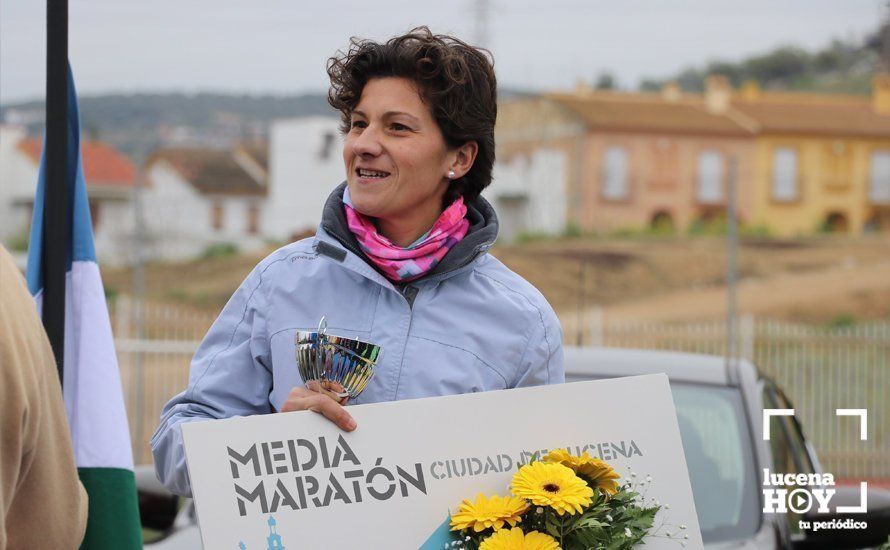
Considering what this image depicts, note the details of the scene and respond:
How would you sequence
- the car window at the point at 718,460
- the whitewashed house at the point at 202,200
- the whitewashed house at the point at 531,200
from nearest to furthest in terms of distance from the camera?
1. the car window at the point at 718,460
2. the whitewashed house at the point at 202,200
3. the whitewashed house at the point at 531,200

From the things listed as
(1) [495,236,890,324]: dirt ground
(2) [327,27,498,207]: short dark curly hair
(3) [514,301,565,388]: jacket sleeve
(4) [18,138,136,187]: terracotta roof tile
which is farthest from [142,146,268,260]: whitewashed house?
(3) [514,301,565,388]: jacket sleeve

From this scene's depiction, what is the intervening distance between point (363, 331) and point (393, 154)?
417 millimetres

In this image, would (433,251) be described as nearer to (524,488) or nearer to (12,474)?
(524,488)

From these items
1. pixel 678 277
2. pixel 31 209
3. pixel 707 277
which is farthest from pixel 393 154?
pixel 707 277

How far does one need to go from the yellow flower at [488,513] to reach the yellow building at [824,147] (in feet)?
113

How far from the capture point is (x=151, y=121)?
4278 cm

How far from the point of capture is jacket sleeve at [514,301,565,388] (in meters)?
2.94

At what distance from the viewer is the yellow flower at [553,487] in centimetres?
256

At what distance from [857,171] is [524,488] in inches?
1775

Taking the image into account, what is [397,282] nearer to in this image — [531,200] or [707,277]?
[531,200]

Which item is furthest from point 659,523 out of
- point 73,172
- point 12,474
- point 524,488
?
point 73,172

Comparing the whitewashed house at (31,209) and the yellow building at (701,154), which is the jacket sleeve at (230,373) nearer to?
the whitewashed house at (31,209)

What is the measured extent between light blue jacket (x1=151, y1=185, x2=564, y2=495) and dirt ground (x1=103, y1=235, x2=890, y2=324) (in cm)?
2130

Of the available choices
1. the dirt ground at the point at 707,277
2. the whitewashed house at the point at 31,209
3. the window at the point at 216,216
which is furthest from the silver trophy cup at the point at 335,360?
the dirt ground at the point at 707,277
